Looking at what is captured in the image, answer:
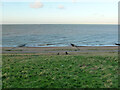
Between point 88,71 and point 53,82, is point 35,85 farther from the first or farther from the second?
point 88,71

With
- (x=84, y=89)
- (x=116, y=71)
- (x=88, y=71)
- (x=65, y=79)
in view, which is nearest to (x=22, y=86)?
(x=65, y=79)

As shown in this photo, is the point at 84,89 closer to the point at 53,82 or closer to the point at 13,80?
the point at 53,82

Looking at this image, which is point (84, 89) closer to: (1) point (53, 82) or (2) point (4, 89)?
(1) point (53, 82)

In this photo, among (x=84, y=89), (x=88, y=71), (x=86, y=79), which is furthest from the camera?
(x=88, y=71)

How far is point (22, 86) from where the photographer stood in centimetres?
1020

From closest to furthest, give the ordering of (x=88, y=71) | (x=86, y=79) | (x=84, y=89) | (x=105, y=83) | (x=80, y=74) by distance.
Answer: (x=84, y=89) < (x=105, y=83) < (x=86, y=79) < (x=80, y=74) < (x=88, y=71)

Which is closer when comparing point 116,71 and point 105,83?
point 105,83

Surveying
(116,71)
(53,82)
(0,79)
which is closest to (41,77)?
(53,82)

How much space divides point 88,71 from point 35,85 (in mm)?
5440

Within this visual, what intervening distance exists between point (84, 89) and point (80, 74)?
3.16 metres

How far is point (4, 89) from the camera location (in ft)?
31.9

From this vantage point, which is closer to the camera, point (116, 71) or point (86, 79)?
point (86, 79)

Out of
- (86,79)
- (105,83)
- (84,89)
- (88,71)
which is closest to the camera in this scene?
(84,89)

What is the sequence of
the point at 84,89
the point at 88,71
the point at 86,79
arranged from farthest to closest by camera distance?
the point at 88,71, the point at 86,79, the point at 84,89
